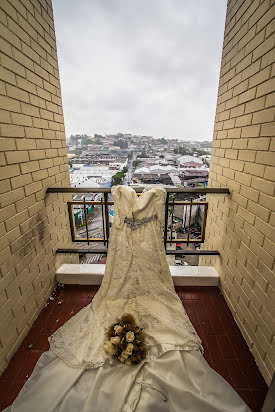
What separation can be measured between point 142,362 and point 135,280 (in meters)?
0.61

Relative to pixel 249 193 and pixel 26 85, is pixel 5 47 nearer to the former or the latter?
pixel 26 85

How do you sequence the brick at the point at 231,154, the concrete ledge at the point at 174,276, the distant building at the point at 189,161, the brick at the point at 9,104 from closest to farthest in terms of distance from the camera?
the brick at the point at 9,104 < the brick at the point at 231,154 < the concrete ledge at the point at 174,276 < the distant building at the point at 189,161

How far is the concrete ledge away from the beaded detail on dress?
1.00 meters

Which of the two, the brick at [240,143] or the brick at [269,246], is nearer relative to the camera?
the brick at [269,246]

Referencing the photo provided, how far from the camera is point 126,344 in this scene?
1285mm

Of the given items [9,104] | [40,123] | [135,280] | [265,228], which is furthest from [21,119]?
[265,228]

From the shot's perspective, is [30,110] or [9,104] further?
[30,110]

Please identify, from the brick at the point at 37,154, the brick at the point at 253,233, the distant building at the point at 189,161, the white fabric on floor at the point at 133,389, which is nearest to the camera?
the white fabric on floor at the point at 133,389

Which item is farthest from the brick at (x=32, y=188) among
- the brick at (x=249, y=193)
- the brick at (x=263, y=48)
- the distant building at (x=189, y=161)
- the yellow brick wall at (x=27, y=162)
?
the distant building at (x=189, y=161)

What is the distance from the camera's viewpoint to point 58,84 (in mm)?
2215

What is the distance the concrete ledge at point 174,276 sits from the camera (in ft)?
7.32

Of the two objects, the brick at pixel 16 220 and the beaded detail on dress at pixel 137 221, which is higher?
the brick at pixel 16 220

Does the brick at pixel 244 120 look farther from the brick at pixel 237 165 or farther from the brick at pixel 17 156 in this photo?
the brick at pixel 17 156

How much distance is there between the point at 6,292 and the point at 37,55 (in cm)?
229
